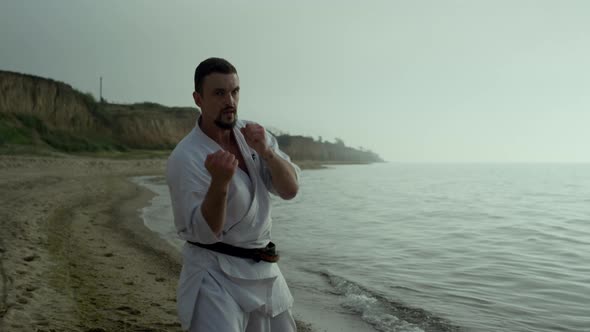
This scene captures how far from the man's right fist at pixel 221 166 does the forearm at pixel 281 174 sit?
12.5 inches

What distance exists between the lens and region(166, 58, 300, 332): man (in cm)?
217

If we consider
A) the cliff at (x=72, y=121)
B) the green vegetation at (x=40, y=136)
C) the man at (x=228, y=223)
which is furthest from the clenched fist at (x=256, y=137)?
the green vegetation at (x=40, y=136)

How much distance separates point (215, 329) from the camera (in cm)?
212

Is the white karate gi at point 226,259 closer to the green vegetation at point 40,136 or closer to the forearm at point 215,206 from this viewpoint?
the forearm at point 215,206

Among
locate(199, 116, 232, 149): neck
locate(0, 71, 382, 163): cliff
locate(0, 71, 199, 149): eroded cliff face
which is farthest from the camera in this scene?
locate(0, 71, 199, 149): eroded cliff face

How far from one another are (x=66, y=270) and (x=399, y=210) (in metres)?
14.2

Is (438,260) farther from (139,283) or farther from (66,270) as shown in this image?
(66,270)

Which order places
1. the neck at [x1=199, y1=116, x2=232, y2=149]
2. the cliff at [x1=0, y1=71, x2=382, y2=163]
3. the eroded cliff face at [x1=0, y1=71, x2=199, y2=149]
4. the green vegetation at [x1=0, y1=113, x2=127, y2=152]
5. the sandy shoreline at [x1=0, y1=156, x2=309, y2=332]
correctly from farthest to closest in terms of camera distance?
the eroded cliff face at [x1=0, y1=71, x2=199, y2=149] → the cliff at [x1=0, y1=71, x2=382, y2=163] → the green vegetation at [x1=0, y1=113, x2=127, y2=152] → the sandy shoreline at [x1=0, y1=156, x2=309, y2=332] → the neck at [x1=199, y1=116, x2=232, y2=149]

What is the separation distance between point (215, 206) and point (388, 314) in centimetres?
418

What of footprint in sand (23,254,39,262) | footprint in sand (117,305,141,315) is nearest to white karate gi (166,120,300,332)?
footprint in sand (117,305,141,315)

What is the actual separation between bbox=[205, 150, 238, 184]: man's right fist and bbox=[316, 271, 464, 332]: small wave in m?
3.67

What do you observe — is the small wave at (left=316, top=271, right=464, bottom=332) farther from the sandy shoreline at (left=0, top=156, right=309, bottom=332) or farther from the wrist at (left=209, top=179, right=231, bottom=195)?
the wrist at (left=209, top=179, right=231, bottom=195)

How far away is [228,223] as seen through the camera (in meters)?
2.26

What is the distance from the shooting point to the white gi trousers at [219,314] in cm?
214
